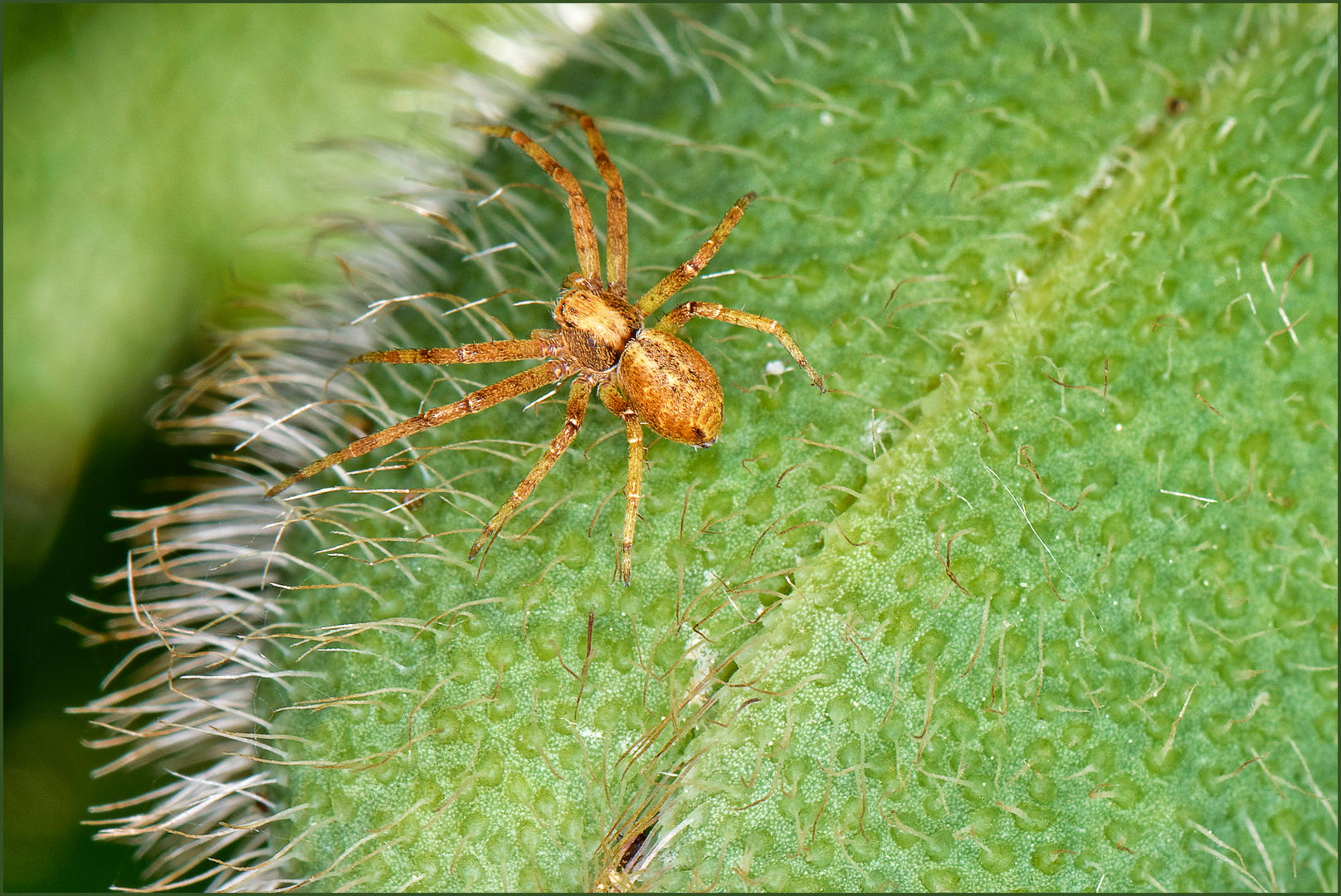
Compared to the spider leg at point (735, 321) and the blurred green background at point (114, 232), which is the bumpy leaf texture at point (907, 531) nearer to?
the spider leg at point (735, 321)

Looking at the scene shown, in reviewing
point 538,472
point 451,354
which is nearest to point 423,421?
point 451,354

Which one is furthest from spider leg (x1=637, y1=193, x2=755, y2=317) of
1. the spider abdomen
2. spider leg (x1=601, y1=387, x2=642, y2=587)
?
spider leg (x1=601, y1=387, x2=642, y2=587)

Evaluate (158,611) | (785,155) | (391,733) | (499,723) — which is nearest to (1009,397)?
(785,155)

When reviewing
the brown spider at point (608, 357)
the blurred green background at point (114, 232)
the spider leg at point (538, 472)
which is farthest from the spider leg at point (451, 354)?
Answer: the blurred green background at point (114, 232)

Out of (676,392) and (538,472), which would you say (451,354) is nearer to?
(538,472)

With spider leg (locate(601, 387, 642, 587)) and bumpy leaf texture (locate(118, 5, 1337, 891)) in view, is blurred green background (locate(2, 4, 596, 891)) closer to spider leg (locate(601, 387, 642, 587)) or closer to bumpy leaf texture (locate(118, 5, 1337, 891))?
bumpy leaf texture (locate(118, 5, 1337, 891))
